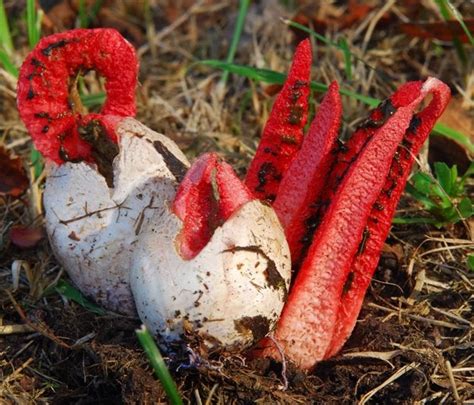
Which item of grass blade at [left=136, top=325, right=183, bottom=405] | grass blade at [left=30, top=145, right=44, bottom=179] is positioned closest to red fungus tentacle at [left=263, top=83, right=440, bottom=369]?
grass blade at [left=136, top=325, right=183, bottom=405]

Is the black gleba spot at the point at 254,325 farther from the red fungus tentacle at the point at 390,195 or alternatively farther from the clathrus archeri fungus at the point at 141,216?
the red fungus tentacle at the point at 390,195

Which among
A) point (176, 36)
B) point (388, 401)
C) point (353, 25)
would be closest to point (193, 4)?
point (176, 36)

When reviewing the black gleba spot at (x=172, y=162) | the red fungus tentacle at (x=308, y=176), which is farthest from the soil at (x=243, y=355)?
the black gleba spot at (x=172, y=162)

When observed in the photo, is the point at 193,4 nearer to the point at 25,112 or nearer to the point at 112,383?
the point at 25,112

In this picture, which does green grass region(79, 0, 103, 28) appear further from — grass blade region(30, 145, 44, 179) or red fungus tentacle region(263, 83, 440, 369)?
red fungus tentacle region(263, 83, 440, 369)

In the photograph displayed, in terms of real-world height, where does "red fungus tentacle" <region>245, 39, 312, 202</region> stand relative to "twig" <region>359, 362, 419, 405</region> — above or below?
above

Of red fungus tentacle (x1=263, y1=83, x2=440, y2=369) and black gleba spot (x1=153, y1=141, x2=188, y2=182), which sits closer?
red fungus tentacle (x1=263, y1=83, x2=440, y2=369)

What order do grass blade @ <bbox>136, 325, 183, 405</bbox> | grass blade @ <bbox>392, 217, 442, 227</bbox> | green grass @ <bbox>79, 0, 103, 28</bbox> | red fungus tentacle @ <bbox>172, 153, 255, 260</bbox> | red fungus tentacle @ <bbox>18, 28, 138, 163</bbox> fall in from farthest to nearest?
green grass @ <bbox>79, 0, 103, 28</bbox> → grass blade @ <bbox>392, 217, 442, 227</bbox> → red fungus tentacle @ <bbox>18, 28, 138, 163</bbox> → red fungus tentacle @ <bbox>172, 153, 255, 260</bbox> → grass blade @ <bbox>136, 325, 183, 405</bbox>
